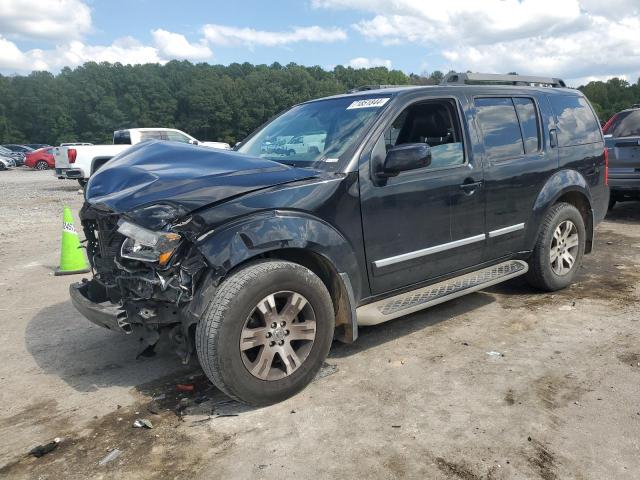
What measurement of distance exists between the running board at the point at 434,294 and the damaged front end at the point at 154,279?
1229 millimetres

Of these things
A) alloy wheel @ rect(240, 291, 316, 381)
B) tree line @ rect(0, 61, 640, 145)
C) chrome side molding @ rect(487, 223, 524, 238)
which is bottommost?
alloy wheel @ rect(240, 291, 316, 381)

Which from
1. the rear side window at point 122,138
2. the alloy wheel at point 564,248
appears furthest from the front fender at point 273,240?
the rear side window at point 122,138

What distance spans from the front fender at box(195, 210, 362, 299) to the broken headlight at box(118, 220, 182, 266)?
0.17 m

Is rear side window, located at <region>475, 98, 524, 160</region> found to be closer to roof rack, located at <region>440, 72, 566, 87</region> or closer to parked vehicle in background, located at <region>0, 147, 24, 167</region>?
roof rack, located at <region>440, 72, 566, 87</region>

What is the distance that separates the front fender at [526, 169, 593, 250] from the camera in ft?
16.2

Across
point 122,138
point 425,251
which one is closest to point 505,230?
point 425,251

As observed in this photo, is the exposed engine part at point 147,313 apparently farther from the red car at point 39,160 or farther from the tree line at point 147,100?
the tree line at point 147,100

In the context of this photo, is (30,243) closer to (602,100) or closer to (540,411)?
(540,411)

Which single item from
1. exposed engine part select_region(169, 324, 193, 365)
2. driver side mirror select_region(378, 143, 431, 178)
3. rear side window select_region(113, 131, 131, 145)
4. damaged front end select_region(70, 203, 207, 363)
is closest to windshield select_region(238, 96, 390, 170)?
driver side mirror select_region(378, 143, 431, 178)

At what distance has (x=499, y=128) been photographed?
467 centimetres

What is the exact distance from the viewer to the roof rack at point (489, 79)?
16.1 feet

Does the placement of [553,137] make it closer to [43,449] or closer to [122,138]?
[43,449]

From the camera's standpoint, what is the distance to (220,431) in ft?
9.91

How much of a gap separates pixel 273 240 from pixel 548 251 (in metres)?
3.14
